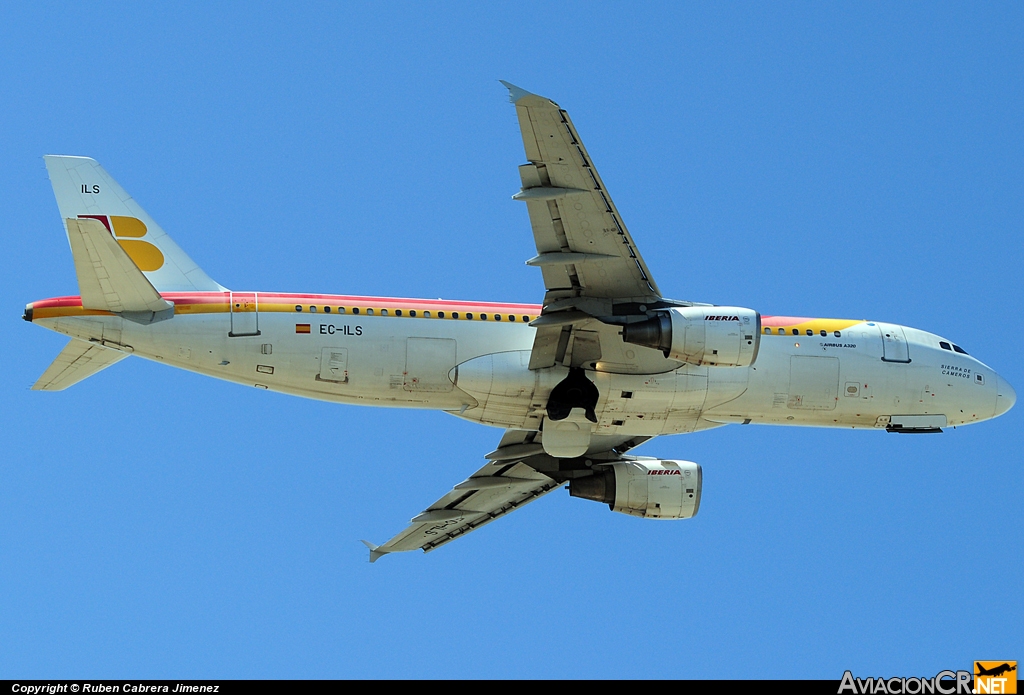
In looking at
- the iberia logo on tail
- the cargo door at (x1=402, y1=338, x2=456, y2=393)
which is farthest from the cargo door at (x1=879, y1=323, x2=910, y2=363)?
the iberia logo on tail

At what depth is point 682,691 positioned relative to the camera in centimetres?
2786

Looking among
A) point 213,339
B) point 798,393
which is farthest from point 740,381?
point 213,339

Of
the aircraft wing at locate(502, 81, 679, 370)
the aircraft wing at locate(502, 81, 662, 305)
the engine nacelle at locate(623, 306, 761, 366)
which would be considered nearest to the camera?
the aircraft wing at locate(502, 81, 662, 305)

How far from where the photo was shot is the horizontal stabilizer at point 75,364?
1179 inches

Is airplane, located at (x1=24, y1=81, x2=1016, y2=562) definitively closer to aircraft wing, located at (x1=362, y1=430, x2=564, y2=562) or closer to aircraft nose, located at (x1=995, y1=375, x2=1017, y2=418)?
aircraft nose, located at (x1=995, y1=375, x2=1017, y2=418)

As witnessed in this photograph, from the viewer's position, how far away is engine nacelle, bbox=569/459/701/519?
34.7m

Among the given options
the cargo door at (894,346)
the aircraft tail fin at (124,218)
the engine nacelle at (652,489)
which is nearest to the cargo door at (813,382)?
the cargo door at (894,346)

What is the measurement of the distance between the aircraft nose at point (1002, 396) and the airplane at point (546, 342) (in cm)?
A: 6

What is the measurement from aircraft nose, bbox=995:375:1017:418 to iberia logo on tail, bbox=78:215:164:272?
2014 centimetres

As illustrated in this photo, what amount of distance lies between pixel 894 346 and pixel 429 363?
11.2 m

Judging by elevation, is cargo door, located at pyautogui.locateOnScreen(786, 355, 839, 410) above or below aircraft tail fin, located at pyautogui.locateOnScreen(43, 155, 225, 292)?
below

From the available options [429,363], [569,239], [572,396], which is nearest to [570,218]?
[569,239]

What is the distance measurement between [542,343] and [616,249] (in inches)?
116

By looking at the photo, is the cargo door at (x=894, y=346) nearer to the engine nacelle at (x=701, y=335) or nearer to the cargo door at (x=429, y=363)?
the engine nacelle at (x=701, y=335)
